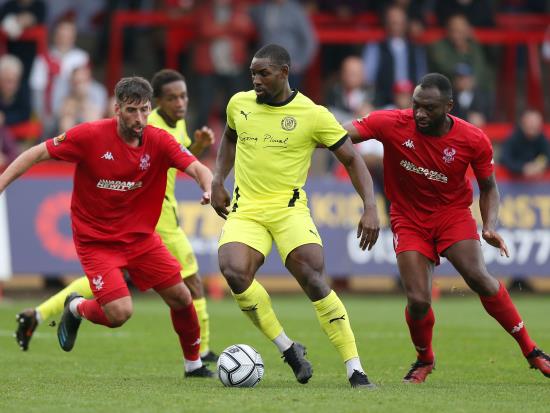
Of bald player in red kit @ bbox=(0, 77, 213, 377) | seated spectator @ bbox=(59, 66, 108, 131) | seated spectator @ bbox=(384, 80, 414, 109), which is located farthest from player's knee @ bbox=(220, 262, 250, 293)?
seated spectator @ bbox=(59, 66, 108, 131)

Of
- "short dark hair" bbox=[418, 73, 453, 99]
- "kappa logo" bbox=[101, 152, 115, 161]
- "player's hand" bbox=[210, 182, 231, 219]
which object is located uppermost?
"short dark hair" bbox=[418, 73, 453, 99]

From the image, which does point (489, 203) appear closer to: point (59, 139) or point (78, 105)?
point (59, 139)

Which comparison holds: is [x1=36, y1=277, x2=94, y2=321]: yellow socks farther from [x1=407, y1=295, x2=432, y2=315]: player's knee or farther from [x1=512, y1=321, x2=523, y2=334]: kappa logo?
[x1=512, y1=321, x2=523, y2=334]: kappa logo

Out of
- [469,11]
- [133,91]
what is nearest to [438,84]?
[133,91]

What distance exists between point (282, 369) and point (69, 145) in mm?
2795

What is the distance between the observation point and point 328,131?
372 inches

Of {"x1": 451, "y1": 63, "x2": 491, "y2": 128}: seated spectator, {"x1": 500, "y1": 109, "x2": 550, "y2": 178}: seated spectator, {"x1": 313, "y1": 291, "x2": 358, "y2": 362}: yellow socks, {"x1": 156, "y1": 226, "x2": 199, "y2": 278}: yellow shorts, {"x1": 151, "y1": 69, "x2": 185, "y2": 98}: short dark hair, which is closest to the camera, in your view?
{"x1": 313, "y1": 291, "x2": 358, "y2": 362}: yellow socks

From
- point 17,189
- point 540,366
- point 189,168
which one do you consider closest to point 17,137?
point 17,189

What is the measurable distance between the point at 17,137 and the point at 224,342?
7.60m

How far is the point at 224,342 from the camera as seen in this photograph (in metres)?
13.1

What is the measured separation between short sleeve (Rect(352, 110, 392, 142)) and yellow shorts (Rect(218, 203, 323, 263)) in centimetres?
82

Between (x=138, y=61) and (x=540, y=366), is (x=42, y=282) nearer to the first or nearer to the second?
(x=138, y=61)

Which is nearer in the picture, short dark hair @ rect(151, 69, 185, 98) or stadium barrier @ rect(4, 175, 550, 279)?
short dark hair @ rect(151, 69, 185, 98)

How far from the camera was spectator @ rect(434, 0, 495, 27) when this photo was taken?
2180cm
